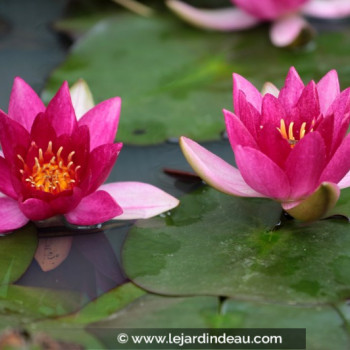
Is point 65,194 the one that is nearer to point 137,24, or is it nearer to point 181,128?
point 181,128

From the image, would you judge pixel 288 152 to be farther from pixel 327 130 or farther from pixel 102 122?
pixel 102 122

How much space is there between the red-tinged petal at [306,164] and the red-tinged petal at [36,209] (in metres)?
0.55

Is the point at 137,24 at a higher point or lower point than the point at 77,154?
higher

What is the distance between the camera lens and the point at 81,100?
1694 mm

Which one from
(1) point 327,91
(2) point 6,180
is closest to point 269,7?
(1) point 327,91

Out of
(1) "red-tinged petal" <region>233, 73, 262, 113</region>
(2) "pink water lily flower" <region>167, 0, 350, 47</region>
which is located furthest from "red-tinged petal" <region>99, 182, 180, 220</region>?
(2) "pink water lily flower" <region>167, 0, 350, 47</region>

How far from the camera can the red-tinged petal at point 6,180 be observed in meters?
1.44

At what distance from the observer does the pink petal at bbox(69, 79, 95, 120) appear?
168 centimetres

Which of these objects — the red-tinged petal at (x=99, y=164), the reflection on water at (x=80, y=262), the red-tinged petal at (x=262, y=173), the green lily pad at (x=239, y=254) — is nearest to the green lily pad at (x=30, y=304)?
the reflection on water at (x=80, y=262)

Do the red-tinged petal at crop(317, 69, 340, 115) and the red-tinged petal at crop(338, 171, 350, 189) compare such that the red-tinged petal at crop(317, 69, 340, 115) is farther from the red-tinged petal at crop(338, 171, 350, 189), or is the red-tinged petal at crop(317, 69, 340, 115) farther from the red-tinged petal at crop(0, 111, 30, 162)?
the red-tinged petal at crop(0, 111, 30, 162)

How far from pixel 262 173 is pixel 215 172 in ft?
0.50

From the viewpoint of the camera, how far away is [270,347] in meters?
1.18

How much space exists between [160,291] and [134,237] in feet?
0.64

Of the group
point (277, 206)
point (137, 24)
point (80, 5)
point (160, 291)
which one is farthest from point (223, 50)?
point (160, 291)
